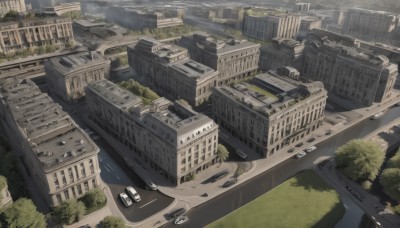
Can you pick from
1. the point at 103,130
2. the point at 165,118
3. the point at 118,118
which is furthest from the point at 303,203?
the point at 103,130

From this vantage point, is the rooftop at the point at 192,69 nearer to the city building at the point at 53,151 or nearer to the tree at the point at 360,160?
the city building at the point at 53,151

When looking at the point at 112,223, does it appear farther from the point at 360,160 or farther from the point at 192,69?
the point at 192,69

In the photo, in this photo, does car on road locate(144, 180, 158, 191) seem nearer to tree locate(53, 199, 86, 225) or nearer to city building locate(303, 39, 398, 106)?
tree locate(53, 199, 86, 225)

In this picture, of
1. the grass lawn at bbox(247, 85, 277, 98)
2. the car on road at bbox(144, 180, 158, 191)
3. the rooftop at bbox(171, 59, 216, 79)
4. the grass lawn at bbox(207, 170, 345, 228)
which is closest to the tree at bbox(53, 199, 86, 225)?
the car on road at bbox(144, 180, 158, 191)

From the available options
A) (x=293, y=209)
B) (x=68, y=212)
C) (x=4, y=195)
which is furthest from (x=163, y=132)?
(x=4, y=195)

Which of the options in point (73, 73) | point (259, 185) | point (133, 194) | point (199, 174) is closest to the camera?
point (133, 194)

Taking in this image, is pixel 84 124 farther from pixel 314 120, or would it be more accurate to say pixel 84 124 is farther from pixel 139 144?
pixel 314 120
